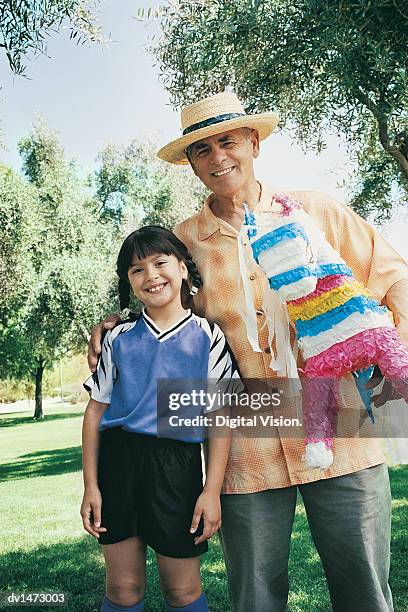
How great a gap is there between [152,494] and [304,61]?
4694mm

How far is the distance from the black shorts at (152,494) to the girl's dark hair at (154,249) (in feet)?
2.09

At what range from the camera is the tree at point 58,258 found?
2005cm

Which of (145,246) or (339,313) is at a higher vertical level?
(145,246)

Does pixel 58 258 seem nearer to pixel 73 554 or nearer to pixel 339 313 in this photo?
pixel 73 554

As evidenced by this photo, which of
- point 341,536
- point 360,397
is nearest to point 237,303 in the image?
point 360,397

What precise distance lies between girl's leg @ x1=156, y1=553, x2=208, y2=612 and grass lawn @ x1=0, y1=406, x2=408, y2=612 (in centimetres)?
243

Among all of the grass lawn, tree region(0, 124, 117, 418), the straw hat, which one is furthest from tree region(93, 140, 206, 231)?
the straw hat

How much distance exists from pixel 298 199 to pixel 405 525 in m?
5.17

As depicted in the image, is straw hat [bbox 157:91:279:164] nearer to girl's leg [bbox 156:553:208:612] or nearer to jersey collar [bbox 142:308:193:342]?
jersey collar [bbox 142:308:193:342]

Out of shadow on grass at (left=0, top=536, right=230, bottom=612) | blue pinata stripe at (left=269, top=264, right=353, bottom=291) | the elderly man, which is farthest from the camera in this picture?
shadow on grass at (left=0, top=536, right=230, bottom=612)

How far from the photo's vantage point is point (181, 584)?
8.96 feet

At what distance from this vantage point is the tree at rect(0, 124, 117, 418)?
2005 cm

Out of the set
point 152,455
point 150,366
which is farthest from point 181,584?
point 150,366

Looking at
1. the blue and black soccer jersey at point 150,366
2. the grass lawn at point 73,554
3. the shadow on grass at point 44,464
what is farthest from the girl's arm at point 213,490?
the shadow on grass at point 44,464
